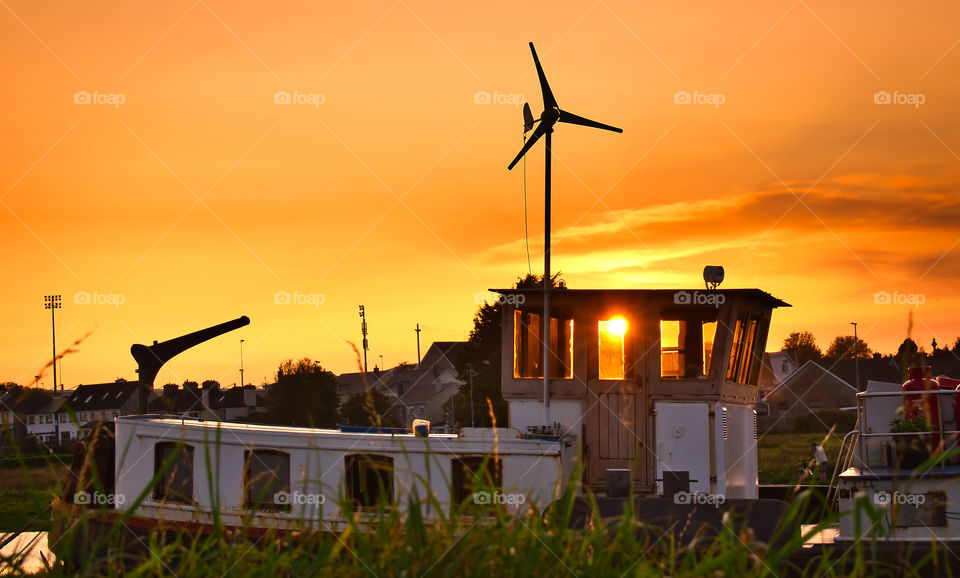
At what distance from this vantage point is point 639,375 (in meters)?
17.4

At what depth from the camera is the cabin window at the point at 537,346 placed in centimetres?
1778

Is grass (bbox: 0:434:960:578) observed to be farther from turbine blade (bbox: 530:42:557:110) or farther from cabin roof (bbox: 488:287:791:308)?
turbine blade (bbox: 530:42:557:110)

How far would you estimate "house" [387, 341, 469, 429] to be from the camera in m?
112

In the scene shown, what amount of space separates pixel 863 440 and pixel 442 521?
1174 cm

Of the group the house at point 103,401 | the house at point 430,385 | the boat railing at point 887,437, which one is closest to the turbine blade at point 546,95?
the boat railing at point 887,437

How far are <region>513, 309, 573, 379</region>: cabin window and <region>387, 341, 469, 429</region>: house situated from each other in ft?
270

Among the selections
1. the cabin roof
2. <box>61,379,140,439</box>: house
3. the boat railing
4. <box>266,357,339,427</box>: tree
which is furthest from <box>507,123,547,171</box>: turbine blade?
<box>61,379,140,439</box>: house

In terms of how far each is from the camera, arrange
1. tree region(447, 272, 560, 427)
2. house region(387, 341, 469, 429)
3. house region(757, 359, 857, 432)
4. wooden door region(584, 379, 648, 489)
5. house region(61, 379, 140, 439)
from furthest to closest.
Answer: house region(61, 379, 140, 439), house region(387, 341, 469, 429), house region(757, 359, 857, 432), tree region(447, 272, 560, 427), wooden door region(584, 379, 648, 489)

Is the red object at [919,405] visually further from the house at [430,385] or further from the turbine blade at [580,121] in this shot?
the house at [430,385]

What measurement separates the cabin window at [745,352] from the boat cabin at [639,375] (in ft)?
0.18

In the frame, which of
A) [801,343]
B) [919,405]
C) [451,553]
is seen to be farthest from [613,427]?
[801,343]

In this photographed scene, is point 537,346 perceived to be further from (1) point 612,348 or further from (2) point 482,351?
(2) point 482,351

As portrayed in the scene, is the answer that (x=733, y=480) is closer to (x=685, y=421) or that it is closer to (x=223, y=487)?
(x=685, y=421)

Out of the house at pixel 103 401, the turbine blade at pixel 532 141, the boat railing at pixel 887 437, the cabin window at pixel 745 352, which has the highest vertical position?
the turbine blade at pixel 532 141
